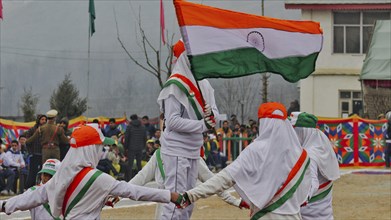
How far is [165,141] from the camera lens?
33.9ft

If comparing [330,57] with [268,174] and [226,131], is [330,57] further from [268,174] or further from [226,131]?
[268,174]

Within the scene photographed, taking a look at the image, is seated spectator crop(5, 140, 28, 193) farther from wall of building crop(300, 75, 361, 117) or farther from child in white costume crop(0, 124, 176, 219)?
wall of building crop(300, 75, 361, 117)

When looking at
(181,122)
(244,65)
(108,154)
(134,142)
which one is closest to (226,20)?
(244,65)

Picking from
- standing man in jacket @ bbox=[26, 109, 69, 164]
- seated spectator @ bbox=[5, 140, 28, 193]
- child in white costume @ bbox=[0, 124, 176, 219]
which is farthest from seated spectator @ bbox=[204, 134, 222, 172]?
child in white costume @ bbox=[0, 124, 176, 219]

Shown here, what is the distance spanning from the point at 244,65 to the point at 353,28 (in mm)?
35121

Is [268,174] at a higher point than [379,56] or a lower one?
lower

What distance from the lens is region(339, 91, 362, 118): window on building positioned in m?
42.8

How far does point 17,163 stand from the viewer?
20.0 meters

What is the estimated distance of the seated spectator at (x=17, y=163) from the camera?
1986 cm

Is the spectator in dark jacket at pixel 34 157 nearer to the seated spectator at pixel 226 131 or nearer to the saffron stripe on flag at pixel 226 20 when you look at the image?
the saffron stripe on flag at pixel 226 20

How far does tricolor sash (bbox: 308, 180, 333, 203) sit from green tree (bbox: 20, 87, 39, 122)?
50.0m

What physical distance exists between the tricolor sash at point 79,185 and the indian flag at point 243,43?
1322 mm

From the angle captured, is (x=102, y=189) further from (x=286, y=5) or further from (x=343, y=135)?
(x=286, y=5)

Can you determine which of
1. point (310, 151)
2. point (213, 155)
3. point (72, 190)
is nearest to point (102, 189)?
point (72, 190)
